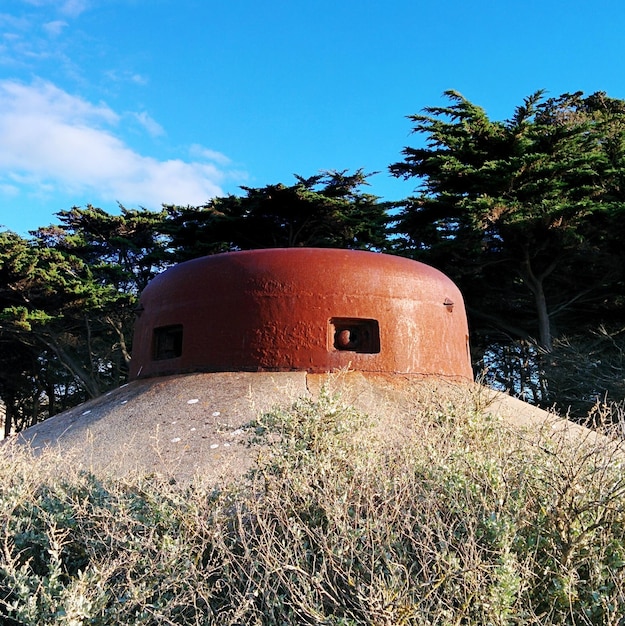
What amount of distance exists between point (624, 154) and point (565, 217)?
300cm

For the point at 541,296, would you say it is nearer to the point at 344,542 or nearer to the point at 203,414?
the point at 203,414

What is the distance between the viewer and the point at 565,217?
47.6 ft

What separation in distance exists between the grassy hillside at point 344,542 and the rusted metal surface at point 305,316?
376cm

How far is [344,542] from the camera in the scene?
3.15 m

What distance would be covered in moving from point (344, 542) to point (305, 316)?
16.4 feet

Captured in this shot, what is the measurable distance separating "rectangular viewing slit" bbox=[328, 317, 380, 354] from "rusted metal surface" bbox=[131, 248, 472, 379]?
13mm

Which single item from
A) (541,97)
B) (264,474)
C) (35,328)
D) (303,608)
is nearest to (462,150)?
(541,97)

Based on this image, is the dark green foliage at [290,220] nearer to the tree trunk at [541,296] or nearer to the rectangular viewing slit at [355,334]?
the tree trunk at [541,296]

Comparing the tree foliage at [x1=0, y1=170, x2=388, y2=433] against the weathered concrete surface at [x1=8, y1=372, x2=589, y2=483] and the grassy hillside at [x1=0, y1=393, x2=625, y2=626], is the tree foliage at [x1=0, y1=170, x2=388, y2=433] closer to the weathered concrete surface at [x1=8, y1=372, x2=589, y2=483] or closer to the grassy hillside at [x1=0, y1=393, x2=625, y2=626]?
the weathered concrete surface at [x1=8, y1=372, x2=589, y2=483]

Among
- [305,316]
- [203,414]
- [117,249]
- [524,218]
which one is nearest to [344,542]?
[203,414]

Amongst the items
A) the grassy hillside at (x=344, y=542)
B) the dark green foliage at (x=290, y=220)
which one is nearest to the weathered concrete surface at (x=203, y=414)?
the grassy hillside at (x=344, y=542)

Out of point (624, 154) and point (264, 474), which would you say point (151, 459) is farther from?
point (624, 154)

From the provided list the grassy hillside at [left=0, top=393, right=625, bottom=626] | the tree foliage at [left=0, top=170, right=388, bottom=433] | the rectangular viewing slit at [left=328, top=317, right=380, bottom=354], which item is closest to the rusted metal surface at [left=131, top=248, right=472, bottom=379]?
the rectangular viewing slit at [left=328, top=317, right=380, bottom=354]

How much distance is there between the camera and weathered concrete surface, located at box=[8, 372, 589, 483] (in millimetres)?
5613
